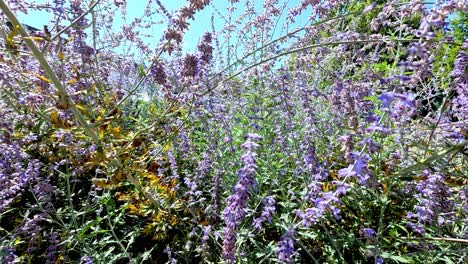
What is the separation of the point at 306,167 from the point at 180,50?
1884 mm

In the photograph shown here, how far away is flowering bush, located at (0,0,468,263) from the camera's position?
71.5 inches

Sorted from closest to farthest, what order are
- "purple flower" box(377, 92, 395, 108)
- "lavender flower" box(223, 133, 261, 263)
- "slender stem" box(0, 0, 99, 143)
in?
"purple flower" box(377, 92, 395, 108)
"slender stem" box(0, 0, 99, 143)
"lavender flower" box(223, 133, 261, 263)

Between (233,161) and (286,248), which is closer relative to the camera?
(286,248)

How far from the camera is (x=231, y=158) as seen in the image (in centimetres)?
298

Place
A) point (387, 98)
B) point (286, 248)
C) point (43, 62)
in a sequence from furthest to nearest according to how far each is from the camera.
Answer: point (286, 248) → point (43, 62) → point (387, 98)

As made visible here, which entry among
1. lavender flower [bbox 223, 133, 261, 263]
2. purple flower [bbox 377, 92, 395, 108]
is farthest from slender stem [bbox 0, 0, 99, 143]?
purple flower [bbox 377, 92, 395, 108]

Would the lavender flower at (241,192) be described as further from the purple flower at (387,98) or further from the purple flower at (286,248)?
the purple flower at (387,98)

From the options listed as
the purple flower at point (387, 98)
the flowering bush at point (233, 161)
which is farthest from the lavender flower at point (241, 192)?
the purple flower at point (387, 98)

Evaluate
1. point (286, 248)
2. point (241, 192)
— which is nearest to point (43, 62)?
point (241, 192)

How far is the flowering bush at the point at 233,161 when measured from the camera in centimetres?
182

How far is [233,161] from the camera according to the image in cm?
287

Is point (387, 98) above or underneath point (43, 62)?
underneath

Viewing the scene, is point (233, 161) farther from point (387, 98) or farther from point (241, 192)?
point (387, 98)

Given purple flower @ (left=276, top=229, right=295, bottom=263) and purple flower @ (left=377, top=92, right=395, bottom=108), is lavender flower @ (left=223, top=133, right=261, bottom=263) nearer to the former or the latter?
purple flower @ (left=276, top=229, right=295, bottom=263)
